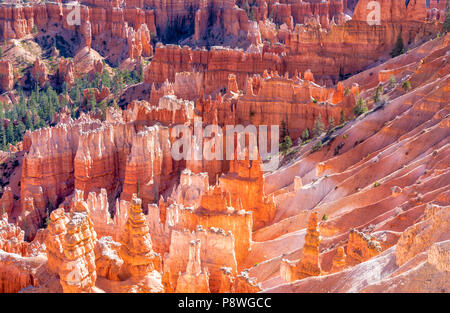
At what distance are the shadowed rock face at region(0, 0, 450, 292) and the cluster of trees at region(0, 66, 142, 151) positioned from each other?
6.10ft

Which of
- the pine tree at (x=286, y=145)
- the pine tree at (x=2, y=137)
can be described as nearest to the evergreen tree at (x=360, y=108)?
the pine tree at (x=286, y=145)

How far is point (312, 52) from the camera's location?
67750 millimetres

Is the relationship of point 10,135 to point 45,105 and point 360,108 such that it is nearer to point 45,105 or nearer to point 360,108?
point 45,105

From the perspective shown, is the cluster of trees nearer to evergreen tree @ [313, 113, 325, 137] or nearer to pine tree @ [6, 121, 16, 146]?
pine tree @ [6, 121, 16, 146]

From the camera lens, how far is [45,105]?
83.9m

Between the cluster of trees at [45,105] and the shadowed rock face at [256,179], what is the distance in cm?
186

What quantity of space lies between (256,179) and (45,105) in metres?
60.5

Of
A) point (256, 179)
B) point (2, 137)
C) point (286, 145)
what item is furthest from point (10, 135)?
point (256, 179)

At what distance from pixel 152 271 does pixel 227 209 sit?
32.5 feet

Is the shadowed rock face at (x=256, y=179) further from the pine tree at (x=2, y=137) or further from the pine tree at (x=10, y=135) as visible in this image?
the pine tree at (x=2, y=137)

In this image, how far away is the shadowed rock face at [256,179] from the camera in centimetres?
1756

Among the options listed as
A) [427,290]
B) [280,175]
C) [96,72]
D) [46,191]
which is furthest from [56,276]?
[96,72]

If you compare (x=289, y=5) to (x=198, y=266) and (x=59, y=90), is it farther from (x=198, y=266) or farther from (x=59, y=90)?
(x=198, y=266)

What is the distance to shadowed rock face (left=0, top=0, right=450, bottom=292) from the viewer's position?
17.6 m
